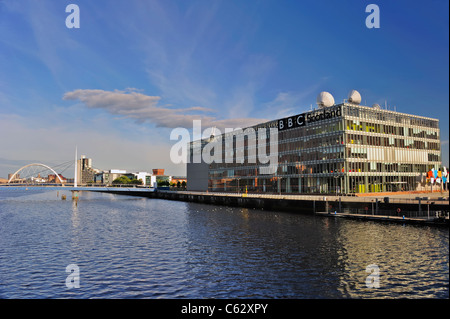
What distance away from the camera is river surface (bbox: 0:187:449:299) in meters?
22.5

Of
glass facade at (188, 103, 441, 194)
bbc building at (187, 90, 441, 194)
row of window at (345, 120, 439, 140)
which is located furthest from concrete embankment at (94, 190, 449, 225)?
row of window at (345, 120, 439, 140)

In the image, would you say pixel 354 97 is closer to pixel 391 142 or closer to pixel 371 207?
pixel 391 142

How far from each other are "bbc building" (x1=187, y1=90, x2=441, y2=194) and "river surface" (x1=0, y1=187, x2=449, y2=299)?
51455 mm

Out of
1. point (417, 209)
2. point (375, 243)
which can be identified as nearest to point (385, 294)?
point (375, 243)

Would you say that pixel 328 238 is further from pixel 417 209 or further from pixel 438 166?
pixel 438 166

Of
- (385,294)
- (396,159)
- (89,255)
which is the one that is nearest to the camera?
(385,294)

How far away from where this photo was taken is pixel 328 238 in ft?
134

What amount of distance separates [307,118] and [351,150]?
20321 mm

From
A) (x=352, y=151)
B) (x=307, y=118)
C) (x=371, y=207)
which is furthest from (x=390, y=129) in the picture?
(x=371, y=207)

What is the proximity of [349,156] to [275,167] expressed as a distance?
33.4m

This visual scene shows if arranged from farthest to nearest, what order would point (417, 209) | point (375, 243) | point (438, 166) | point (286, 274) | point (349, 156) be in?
point (438, 166), point (349, 156), point (417, 209), point (375, 243), point (286, 274)

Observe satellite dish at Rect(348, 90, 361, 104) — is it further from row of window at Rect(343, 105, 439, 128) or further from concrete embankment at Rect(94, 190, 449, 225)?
concrete embankment at Rect(94, 190, 449, 225)

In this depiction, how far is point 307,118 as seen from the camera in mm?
110375

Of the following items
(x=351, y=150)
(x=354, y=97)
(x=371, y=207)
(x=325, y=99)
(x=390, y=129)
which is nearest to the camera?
(x=371, y=207)
